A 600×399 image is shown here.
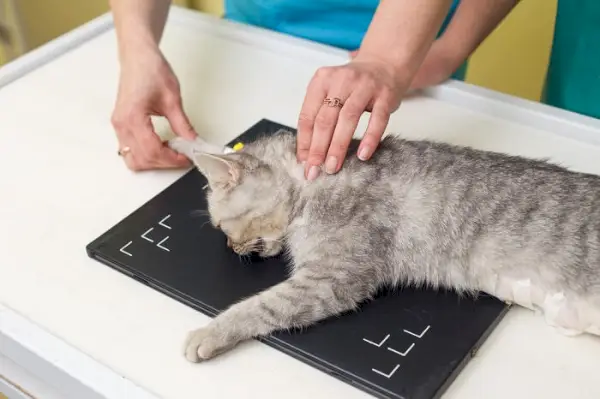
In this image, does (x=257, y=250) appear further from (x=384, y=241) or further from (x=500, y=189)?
(x=500, y=189)

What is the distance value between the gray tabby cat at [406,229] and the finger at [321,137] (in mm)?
24

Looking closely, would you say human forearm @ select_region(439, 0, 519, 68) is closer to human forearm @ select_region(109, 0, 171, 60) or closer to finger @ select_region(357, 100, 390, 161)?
finger @ select_region(357, 100, 390, 161)

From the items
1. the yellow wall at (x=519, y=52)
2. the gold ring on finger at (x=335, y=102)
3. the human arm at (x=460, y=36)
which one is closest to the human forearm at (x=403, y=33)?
the gold ring on finger at (x=335, y=102)

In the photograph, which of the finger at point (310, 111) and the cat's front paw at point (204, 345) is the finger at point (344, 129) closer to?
the finger at point (310, 111)

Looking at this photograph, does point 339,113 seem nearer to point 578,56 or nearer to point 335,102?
point 335,102

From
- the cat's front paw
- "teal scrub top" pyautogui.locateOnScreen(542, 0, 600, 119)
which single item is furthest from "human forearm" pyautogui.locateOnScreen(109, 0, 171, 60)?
"teal scrub top" pyautogui.locateOnScreen(542, 0, 600, 119)

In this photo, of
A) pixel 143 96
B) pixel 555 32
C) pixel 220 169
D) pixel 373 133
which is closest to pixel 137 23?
pixel 143 96

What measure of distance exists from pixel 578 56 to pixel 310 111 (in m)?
0.57

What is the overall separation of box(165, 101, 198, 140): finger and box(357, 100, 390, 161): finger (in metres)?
0.31

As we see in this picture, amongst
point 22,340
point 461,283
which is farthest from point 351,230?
point 22,340

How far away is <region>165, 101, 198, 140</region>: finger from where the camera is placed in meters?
1.16

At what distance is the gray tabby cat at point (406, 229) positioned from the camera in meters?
0.86

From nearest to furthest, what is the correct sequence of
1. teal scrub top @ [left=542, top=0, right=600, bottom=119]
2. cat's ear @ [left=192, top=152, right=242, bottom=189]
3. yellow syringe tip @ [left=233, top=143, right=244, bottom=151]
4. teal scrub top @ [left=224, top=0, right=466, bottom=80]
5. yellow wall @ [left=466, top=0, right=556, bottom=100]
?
cat's ear @ [left=192, top=152, right=242, bottom=189], yellow syringe tip @ [left=233, top=143, right=244, bottom=151], teal scrub top @ [left=542, top=0, right=600, bottom=119], teal scrub top @ [left=224, top=0, right=466, bottom=80], yellow wall @ [left=466, top=0, right=556, bottom=100]

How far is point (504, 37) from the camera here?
206 cm
